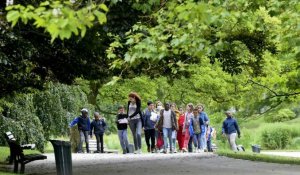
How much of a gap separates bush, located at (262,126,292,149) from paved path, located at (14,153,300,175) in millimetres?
20154

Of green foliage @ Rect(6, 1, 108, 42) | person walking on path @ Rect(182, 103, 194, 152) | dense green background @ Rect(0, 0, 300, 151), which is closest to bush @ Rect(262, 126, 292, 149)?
dense green background @ Rect(0, 0, 300, 151)

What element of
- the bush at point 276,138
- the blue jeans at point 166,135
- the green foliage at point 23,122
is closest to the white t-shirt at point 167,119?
the blue jeans at point 166,135

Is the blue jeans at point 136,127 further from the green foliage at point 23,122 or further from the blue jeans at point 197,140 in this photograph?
the green foliage at point 23,122

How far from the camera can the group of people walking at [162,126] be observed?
19.5 meters

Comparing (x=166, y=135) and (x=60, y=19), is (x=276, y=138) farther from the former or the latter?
(x=60, y=19)

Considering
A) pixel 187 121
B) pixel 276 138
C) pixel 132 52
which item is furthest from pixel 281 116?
pixel 132 52

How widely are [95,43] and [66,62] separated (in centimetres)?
254

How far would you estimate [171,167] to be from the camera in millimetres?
14836

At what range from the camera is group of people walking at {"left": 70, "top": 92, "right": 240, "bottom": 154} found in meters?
19.5

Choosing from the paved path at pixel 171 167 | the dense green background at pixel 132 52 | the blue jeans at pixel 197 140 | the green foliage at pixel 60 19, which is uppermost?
the dense green background at pixel 132 52

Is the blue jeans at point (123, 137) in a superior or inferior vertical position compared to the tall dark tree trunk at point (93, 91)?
inferior

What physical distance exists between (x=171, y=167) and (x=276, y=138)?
78.8 feet

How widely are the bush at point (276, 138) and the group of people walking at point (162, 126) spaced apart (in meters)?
16.3

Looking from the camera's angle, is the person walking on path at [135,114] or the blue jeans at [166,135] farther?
the blue jeans at [166,135]
